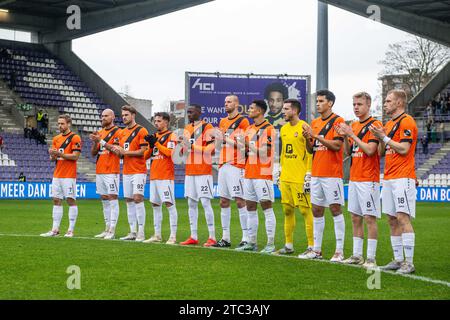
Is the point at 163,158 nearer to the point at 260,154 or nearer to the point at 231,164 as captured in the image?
the point at 231,164

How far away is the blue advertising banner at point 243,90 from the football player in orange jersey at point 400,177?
2084cm

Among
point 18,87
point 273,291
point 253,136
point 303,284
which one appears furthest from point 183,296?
point 18,87

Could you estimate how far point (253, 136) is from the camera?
472 inches

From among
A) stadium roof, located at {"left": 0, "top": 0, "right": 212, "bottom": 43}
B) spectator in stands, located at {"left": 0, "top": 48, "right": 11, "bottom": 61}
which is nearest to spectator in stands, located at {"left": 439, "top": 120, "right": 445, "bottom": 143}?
stadium roof, located at {"left": 0, "top": 0, "right": 212, "bottom": 43}

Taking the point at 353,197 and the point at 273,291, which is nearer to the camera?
the point at 273,291

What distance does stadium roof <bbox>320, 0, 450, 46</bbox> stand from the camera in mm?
36344

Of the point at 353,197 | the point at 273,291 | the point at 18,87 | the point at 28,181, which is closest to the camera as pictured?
the point at 273,291

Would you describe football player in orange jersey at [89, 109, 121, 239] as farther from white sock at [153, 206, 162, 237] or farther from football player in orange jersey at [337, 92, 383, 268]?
football player in orange jersey at [337, 92, 383, 268]

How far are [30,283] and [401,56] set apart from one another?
→ 5207cm

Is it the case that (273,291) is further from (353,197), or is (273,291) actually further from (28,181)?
(28,181)

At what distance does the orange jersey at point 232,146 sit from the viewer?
12297 mm

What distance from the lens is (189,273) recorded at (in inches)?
353
